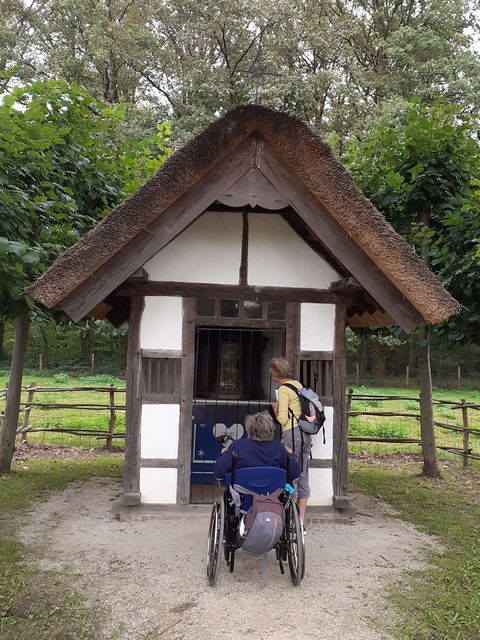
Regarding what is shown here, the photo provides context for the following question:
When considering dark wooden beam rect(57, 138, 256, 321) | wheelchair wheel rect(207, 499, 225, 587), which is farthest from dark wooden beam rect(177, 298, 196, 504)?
wheelchair wheel rect(207, 499, 225, 587)

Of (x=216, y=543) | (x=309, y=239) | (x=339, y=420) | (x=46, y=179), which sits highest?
(x=46, y=179)

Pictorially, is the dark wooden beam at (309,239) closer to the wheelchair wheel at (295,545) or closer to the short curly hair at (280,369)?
the short curly hair at (280,369)

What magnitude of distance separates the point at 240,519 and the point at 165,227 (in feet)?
8.44

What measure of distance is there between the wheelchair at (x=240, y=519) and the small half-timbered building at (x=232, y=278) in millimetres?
1497

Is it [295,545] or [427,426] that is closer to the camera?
[295,545]

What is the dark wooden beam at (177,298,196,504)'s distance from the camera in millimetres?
5586

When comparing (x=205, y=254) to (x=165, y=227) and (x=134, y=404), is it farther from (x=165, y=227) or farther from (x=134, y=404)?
(x=134, y=404)

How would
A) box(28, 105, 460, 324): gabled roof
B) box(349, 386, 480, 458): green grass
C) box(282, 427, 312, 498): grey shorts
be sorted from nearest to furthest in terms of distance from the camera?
box(28, 105, 460, 324): gabled roof
box(282, 427, 312, 498): grey shorts
box(349, 386, 480, 458): green grass

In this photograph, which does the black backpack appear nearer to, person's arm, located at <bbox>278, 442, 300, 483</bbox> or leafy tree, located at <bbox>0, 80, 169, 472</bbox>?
person's arm, located at <bbox>278, 442, 300, 483</bbox>

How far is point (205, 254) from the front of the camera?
5715 mm

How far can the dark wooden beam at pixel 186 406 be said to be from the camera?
5586mm

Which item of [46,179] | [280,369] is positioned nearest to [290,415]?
[280,369]

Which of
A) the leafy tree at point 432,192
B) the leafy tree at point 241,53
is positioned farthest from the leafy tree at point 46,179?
the leafy tree at point 241,53

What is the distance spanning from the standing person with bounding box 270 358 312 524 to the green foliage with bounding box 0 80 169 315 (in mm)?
2351
